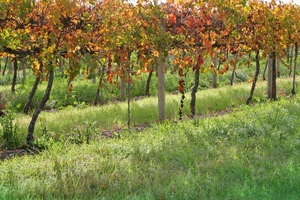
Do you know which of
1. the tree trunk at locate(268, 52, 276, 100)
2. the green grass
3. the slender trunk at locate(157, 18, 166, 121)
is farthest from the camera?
the tree trunk at locate(268, 52, 276, 100)

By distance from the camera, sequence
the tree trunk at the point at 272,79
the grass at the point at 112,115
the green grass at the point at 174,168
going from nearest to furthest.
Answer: the green grass at the point at 174,168 → the grass at the point at 112,115 → the tree trunk at the point at 272,79

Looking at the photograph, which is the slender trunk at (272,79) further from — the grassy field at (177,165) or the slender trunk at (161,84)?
the grassy field at (177,165)

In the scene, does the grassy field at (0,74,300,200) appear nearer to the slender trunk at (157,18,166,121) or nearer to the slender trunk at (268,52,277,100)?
the slender trunk at (157,18,166,121)

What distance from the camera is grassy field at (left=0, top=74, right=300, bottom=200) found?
471 centimetres

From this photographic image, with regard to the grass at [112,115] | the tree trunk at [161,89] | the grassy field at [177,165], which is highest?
the tree trunk at [161,89]

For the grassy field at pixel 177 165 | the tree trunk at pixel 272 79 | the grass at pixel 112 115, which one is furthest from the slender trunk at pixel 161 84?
the tree trunk at pixel 272 79

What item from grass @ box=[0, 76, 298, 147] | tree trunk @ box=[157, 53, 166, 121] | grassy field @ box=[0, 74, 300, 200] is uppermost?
tree trunk @ box=[157, 53, 166, 121]

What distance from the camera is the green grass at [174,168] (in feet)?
15.4

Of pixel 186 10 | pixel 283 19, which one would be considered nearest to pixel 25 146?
pixel 186 10

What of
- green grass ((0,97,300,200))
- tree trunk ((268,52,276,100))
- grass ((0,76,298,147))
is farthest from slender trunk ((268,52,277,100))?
green grass ((0,97,300,200))

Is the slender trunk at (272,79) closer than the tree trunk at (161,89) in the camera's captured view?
No

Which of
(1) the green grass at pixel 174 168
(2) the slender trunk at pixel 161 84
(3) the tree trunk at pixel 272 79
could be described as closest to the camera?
(1) the green grass at pixel 174 168

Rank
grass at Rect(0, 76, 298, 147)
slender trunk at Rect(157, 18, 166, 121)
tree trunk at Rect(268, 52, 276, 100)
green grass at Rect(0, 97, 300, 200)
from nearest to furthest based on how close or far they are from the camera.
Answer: green grass at Rect(0, 97, 300, 200), grass at Rect(0, 76, 298, 147), slender trunk at Rect(157, 18, 166, 121), tree trunk at Rect(268, 52, 276, 100)

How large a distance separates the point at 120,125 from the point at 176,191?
606cm
